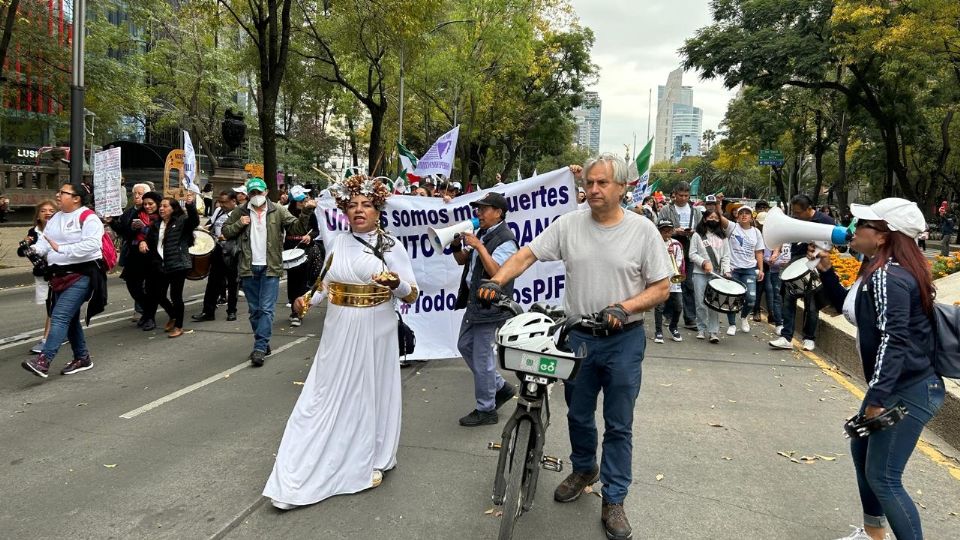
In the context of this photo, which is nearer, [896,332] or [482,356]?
[896,332]

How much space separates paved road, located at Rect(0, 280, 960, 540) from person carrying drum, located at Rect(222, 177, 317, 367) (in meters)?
0.39

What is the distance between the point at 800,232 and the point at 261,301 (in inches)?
225

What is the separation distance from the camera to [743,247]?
917cm

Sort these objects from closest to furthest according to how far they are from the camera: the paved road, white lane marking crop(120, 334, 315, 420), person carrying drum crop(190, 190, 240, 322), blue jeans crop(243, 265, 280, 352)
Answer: the paved road
white lane marking crop(120, 334, 315, 420)
blue jeans crop(243, 265, 280, 352)
person carrying drum crop(190, 190, 240, 322)

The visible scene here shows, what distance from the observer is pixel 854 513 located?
153 inches

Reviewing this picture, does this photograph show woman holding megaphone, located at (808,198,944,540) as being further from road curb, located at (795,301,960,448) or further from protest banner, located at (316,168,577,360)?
protest banner, located at (316,168,577,360)

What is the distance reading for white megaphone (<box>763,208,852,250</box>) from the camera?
330cm

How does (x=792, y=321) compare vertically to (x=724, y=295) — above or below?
below

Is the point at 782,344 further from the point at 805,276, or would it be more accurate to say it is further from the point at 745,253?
the point at 805,276

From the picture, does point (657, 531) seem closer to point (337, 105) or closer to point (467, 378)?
point (467, 378)

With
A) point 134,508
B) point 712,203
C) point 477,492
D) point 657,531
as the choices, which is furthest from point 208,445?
point 712,203

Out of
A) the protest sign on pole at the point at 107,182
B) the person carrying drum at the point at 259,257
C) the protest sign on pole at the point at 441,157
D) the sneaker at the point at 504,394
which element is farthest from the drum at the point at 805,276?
the protest sign on pole at the point at 107,182

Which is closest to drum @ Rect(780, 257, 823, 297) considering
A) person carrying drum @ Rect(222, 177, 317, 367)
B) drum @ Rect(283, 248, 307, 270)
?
drum @ Rect(283, 248, 307, 270)

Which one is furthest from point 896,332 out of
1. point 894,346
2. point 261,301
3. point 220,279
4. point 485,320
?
point 220,279
